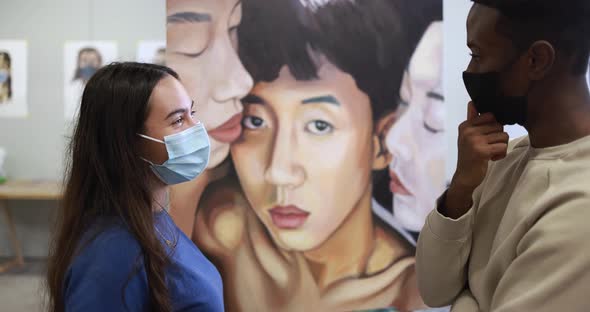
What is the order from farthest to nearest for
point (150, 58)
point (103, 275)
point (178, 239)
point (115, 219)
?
point (150, 58)
point (178, 239)
point (115, 219)
point (103, 275)

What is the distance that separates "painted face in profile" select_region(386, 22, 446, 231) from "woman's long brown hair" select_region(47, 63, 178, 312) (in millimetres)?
1542

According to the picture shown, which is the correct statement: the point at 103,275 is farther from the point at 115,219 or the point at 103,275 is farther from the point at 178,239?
the point at 178,239

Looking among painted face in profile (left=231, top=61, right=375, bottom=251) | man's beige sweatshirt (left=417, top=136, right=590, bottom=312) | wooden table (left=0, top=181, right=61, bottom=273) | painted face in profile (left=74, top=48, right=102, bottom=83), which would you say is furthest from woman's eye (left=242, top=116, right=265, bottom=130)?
painted face in profile (left=74, top=48, right=102, bottom=83)

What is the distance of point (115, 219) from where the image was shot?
1.25m

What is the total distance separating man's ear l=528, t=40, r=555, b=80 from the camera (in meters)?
0.87

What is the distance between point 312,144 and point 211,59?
0.64m

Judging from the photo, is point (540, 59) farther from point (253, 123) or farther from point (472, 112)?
point (253, 123)

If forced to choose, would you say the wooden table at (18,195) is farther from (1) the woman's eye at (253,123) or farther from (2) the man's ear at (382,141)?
(2) the man's ear at (382,141)

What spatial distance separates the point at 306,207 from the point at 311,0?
102 centimetres

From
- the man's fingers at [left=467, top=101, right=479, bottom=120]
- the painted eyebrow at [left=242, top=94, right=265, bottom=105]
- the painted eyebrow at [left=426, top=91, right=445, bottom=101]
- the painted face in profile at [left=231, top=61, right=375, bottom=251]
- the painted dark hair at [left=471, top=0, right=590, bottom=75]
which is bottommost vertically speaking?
the painted face in profile at [left=231, top=61, right=375, bottom=251]

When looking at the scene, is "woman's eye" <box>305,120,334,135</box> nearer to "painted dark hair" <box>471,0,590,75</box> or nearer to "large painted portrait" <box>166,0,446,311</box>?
"large painted portrait" <box>166,0,446,311</box>

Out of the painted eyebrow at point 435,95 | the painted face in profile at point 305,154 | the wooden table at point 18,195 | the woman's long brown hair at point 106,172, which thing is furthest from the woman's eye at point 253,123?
the wooden table at point 18,195

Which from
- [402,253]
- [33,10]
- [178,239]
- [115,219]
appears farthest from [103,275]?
[33,10]

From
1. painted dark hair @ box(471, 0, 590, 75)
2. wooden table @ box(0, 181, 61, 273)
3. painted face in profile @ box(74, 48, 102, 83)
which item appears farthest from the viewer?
painted face in profile @ box(74, 48, 102, 83)
